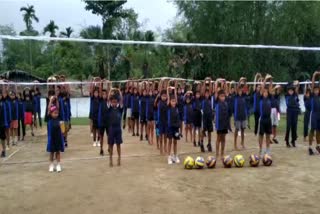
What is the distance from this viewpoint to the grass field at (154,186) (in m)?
7.91

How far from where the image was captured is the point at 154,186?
9133 mm

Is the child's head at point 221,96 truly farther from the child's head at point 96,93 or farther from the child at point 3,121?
the child at point 3,121

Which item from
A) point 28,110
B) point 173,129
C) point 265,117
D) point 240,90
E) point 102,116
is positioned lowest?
point 28,110

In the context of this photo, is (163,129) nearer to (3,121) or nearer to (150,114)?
(150,114)

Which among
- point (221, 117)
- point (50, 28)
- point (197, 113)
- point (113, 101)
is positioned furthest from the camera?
point (50, 28)

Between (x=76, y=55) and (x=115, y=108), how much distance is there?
3061 centimetres

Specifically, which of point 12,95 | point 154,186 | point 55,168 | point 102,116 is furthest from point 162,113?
point 12,95

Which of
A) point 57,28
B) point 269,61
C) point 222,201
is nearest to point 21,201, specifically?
point 222,201

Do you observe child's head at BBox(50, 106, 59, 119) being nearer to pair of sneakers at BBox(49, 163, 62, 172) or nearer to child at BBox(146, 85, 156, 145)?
pair of sneakers at BBox(49, 163, 62, 172)

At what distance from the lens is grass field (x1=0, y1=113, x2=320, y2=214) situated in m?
7.91

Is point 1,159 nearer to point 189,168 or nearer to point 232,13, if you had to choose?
point 189,168

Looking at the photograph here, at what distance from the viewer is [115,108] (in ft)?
37.3

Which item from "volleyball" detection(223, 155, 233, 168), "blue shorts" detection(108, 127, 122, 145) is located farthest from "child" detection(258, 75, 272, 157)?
"blue shorts" detection(108, 127, 122, 145)

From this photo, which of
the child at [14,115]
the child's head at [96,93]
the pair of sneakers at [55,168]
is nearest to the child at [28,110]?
the child at [14,115]
